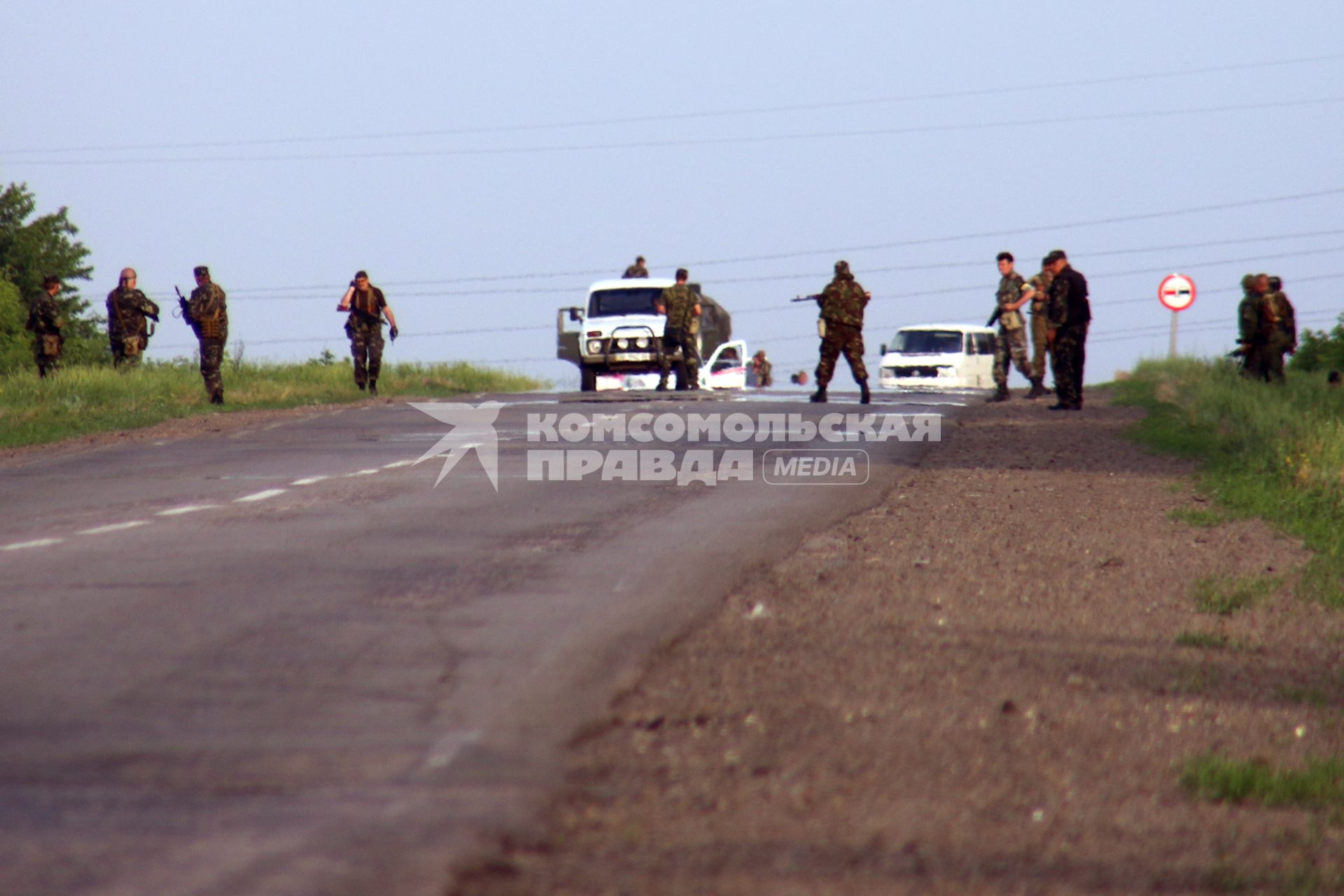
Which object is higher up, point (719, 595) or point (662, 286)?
point (662, 286)

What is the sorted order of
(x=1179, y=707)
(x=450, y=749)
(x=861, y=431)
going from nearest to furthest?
1. (x=450, y=749)
2. (x=1179, y=707)
3. (x=861, y=431)

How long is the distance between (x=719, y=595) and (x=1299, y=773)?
3.25 metres

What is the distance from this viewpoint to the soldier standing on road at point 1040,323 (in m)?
23.7

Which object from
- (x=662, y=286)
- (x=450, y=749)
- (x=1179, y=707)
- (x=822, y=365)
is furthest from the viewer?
(x=662, y=286)

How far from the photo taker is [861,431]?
62.7 feet

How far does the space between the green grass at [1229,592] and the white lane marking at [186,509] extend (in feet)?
19.7

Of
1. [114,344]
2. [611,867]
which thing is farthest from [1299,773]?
[114,344]

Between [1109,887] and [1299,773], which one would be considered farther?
[1299,773]

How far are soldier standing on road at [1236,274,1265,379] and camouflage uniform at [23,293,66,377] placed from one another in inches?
680

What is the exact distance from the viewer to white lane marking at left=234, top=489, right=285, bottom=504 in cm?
1197

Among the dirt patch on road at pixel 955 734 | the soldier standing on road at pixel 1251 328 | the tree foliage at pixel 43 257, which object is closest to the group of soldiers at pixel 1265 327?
the soldier standing on road at pixel 1251 328

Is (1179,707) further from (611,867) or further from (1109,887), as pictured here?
(611,867)

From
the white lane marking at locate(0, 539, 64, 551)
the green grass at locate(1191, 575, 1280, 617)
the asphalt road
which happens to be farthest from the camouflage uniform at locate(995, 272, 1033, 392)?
the white lane marking at locate(0, 539, 64, 551)

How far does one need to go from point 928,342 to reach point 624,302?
9.81 m
